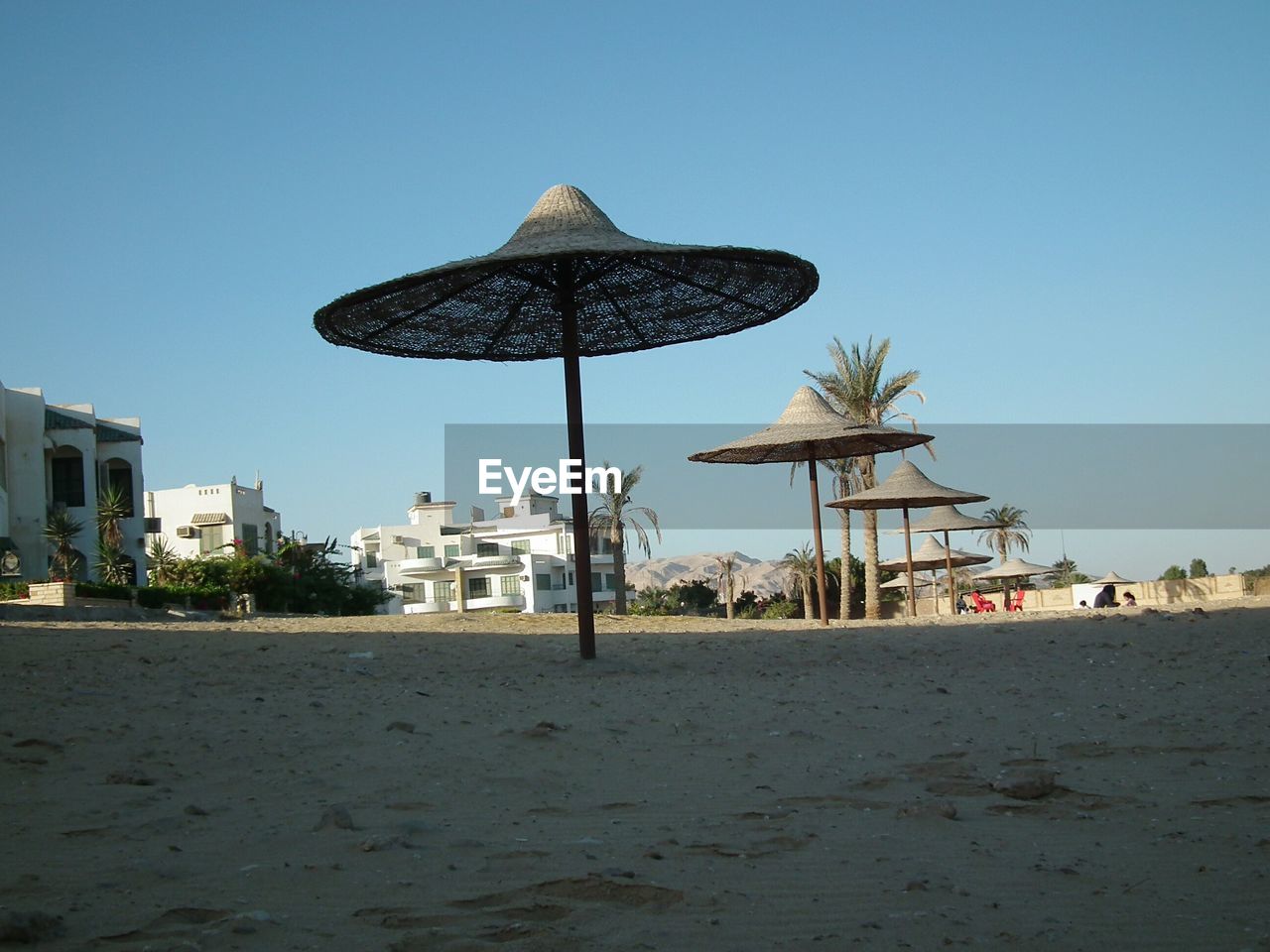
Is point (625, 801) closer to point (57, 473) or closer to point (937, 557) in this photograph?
point (937, 557)

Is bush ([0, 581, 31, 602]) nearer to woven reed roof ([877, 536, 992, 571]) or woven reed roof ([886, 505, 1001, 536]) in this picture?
woven reed roof ([886, 505, 1001, 536])

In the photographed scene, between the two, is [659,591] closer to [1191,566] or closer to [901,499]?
[1191,566]

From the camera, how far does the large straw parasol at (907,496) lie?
21000mm

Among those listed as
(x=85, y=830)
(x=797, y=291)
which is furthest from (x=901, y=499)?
(x=85, y=830)

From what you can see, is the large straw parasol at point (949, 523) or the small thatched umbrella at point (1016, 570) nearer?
the large straw parasol at point (949, 523)

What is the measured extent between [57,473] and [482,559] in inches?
1127

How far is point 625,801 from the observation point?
525 centimetres

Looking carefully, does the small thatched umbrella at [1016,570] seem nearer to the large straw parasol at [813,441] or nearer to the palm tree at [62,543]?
the large straw parasol at [813,441]

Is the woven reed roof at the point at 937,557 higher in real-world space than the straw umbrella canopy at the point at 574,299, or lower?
lower

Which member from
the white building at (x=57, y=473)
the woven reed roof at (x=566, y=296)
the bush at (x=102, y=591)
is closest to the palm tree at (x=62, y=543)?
the white building at (x=57, y=473)

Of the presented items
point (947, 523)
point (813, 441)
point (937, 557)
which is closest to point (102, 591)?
point (813, 441)

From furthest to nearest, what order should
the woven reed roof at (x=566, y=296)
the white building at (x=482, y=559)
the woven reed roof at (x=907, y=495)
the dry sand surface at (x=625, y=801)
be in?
the white building at (x=482, y=559), the woven reed roof at (x=907, y=495), the woven reed roof at (x=566, y=296), the dry sand surface at (x=625, y=801)

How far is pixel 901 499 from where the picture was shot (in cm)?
2100

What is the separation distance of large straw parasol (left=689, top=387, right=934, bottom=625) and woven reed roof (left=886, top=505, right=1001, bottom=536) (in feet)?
18.7
